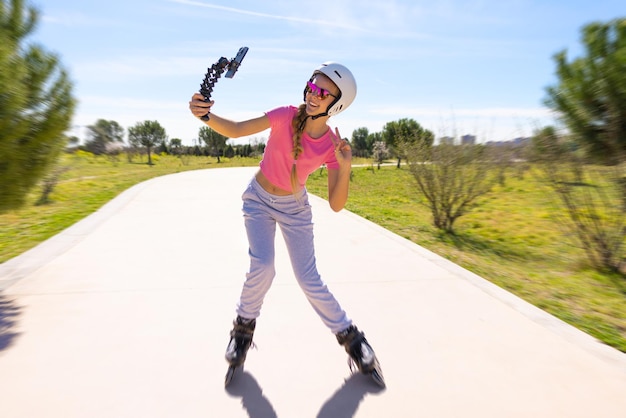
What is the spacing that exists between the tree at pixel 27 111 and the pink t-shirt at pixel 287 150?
2.06 m

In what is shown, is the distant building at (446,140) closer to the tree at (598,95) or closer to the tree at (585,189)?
the tree at (598,95)

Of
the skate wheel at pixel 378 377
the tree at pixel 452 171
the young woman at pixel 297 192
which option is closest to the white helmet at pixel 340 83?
the young woman at pixel 297 192

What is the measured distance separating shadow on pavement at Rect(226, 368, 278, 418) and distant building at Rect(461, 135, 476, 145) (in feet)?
19.3

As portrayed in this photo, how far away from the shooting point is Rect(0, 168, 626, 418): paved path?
2020 mm

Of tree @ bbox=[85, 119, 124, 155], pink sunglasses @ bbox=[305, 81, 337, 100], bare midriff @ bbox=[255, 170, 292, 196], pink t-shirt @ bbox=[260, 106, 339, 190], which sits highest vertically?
pink sunglasses @ bbox=[305, 81, 337, 100]

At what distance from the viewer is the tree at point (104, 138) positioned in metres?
36.7

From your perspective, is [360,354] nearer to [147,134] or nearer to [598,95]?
[598,95]

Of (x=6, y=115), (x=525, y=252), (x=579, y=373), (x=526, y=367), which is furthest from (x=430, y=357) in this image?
(x=525, y=252)

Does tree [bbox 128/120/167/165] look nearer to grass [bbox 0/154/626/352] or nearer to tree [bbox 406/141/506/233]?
grass [bbox 0/154/626/352]

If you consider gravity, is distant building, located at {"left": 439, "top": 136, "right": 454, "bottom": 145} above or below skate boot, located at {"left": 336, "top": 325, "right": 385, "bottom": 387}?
above

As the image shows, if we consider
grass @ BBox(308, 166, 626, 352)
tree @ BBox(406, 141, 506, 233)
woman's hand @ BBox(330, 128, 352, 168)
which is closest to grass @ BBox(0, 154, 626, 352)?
grass @ BBox(308, 166, 626, 352)

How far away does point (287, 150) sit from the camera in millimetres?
2336

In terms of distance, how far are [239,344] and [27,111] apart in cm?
274

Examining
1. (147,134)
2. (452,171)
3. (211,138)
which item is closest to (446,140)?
(452,171)
